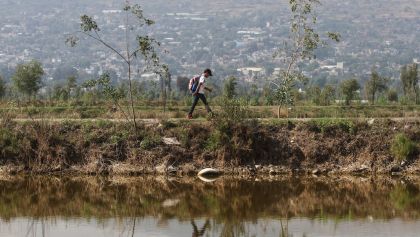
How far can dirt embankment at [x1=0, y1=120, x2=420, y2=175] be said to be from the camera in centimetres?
2886

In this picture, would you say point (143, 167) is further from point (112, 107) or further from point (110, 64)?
point (110, 64)

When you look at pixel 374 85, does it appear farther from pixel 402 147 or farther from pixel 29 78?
pixel 402 147

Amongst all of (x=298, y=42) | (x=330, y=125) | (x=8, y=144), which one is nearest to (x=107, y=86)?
(x=8, y=144)

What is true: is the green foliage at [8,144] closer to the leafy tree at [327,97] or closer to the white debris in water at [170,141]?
the white debris in water at [170,141]

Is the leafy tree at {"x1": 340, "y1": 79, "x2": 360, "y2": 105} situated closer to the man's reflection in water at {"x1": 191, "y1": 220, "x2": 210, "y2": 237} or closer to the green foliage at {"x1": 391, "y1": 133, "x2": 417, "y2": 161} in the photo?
the green foliage at {"x1": 391, "y1": 133, "x2": 417, "y2": 161}

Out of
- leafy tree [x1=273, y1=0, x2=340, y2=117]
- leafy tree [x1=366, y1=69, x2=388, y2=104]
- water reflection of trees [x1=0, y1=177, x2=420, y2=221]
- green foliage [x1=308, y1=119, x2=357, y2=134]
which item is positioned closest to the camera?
water reflection of trees [x1=0, y1=177, x2=420, y2=221]

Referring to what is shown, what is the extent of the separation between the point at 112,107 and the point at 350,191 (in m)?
11.7

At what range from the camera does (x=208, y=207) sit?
24.3 m

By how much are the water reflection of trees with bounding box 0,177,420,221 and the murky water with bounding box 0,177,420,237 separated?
3 centimetres

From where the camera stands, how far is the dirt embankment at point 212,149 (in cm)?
2886

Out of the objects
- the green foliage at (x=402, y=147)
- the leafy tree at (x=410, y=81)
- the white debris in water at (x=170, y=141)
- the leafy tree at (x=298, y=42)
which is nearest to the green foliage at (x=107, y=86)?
the white debris in water at (x=170, y=141)

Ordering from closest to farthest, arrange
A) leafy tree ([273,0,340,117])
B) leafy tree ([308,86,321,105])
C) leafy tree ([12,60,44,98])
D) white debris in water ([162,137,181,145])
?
white debris in water ([162,137,181,145]), leafy tree ([273,0,340,117]), leafy tree ([308,86,321,105]), leafy tree ([12,60,44,98])

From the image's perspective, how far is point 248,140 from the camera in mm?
28891

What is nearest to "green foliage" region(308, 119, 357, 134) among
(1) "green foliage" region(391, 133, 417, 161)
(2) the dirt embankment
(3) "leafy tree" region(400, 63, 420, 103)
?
(2) the dirt embankment
